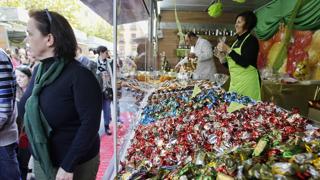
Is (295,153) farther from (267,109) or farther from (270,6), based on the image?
(270,6)

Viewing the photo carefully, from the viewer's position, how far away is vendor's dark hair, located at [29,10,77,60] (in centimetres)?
129

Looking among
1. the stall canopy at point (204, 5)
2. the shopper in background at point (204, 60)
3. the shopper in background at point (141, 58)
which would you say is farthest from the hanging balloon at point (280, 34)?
Result: the shopper in background at point (141, 58)

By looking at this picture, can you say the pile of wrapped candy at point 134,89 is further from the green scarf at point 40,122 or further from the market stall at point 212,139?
the green scarf at point 40,122

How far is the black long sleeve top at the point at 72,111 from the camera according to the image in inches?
50.2

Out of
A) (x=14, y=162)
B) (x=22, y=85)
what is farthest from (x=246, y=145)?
(x=22, y=85)

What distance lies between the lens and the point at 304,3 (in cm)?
428

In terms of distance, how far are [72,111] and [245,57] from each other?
1530 mm

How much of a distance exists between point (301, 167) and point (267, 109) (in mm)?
893

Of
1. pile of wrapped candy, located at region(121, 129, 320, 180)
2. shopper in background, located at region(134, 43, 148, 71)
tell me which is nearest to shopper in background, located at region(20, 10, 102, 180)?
pile of wrapped candy, located at region(121, 129, 320, 180)

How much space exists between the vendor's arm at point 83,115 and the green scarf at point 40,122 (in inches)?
3.6

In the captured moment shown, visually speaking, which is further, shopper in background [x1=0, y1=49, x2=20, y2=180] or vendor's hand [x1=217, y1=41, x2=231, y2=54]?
vendor's hand [x1=217, y1=41, x2=231, y2=54]

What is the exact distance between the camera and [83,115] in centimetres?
128

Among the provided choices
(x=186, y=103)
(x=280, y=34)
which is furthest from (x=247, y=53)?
(x=280, y=34)

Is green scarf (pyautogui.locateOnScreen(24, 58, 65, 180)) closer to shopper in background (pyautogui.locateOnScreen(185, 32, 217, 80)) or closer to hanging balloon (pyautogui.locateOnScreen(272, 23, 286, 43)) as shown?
shopper in background (pyautogui.locateOnScreen(185, 32, 217, 80))
